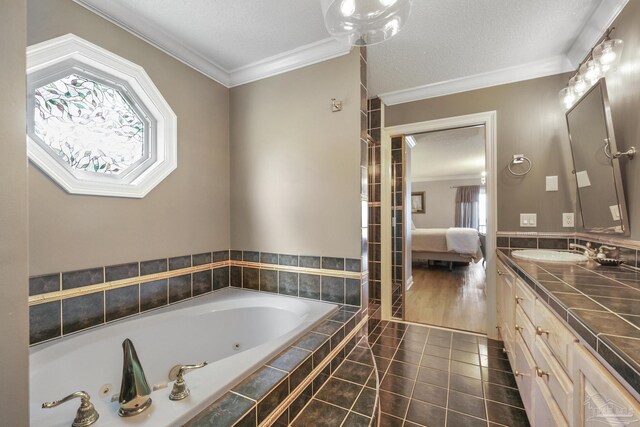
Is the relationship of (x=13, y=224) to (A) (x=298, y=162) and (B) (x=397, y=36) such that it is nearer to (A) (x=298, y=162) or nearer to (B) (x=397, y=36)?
(A) (x=298, y=162)

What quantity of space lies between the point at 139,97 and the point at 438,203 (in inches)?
321

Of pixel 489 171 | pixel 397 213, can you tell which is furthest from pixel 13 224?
pixel 397 213

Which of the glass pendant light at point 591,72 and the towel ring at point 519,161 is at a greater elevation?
the glass pendant light at point 591,72

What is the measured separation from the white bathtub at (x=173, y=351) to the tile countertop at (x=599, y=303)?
110cm

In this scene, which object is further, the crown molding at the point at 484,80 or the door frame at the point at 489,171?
the door frame at the point at 489,171

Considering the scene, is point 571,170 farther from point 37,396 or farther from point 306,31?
point 37,396

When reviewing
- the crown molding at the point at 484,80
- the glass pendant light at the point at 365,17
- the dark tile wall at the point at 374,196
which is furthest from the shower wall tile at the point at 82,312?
the crown molding at the point at 484,80

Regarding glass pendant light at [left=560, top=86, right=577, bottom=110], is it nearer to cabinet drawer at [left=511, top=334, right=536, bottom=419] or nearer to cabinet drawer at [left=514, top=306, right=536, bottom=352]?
cabinet drawer at [left=514, top=306, right=536, bottom=352]

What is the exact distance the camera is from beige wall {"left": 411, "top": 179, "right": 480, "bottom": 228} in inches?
313

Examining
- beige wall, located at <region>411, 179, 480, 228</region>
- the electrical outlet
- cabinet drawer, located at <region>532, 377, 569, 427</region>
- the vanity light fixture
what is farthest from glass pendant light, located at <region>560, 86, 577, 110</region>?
beige wall, located at <region>411, 179, 480, 228</region>

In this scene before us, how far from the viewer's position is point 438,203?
8.13 meters

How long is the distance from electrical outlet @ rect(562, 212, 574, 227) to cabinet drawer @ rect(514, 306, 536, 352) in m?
1.10

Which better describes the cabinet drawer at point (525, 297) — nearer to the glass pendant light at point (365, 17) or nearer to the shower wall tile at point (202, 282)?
the glass pendant light at point (365, 17)

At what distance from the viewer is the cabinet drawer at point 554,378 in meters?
0.83
